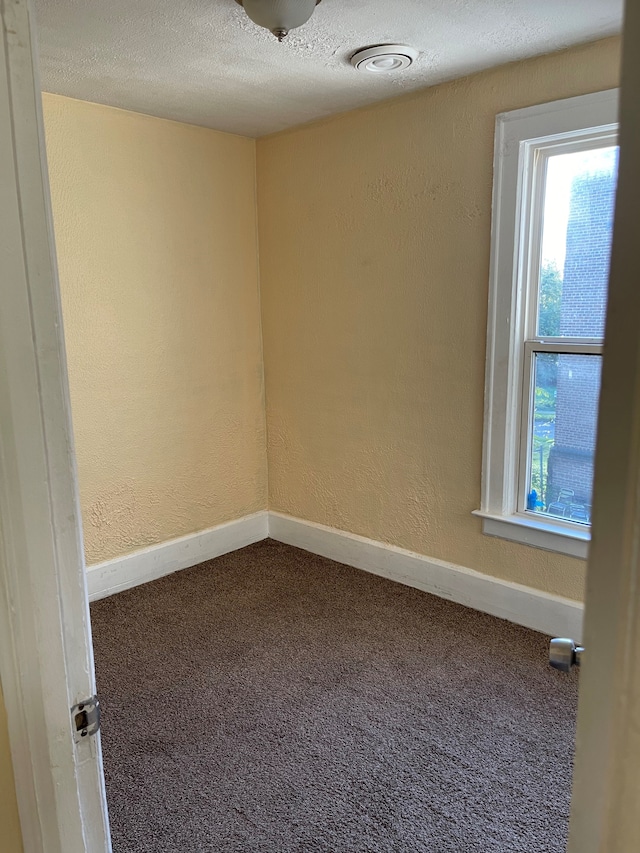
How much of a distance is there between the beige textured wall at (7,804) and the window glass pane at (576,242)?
226cm

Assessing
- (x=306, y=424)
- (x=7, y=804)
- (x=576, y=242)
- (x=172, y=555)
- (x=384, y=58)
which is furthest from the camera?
(x=306, y=424)

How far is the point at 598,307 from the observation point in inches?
92.4

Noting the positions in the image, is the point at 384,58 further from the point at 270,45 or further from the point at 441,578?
the point at 441,578

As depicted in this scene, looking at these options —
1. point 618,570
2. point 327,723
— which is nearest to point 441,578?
point 327,723

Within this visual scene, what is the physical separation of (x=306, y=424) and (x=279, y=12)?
200 centimetres

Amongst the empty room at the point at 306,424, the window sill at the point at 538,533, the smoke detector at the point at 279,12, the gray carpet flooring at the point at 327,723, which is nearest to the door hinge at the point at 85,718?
the empty room at the point at 306,424

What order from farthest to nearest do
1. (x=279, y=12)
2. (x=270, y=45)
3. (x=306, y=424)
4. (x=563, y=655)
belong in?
(x=306, y=424) → (x=270, y=45) → (x=279, y=12) → (x=563, y=655)

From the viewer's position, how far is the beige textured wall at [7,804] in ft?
2.58

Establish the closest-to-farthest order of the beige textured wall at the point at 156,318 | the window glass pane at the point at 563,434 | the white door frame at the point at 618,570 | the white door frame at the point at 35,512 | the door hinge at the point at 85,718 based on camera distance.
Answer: the white door frame at the point at 618,570 → the white door frame at the point at 35,512 → the door hinge at the point at 85,718 → the window glass pane at the point at 563,434 → the beige textured wall at the point at 156,318

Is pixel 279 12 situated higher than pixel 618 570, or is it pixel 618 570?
pixel 279 12

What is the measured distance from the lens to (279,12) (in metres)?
1.75

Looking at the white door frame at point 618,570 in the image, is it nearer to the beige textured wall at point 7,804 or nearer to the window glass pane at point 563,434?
the beige textured wall at point 7,804

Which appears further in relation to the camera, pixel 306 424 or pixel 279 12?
pixel 306 424

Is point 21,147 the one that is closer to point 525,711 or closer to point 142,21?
point 142,21
